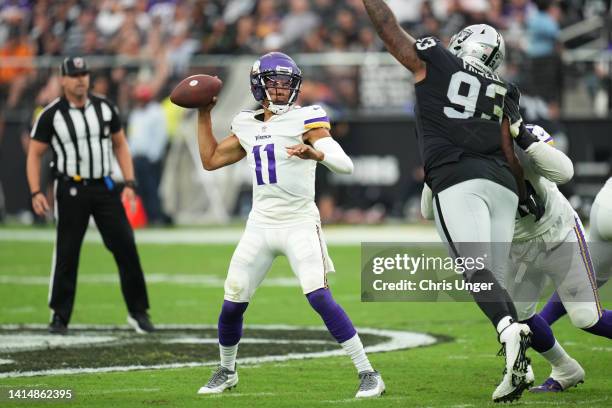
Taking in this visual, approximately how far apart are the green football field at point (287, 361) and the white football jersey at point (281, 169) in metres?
0.91

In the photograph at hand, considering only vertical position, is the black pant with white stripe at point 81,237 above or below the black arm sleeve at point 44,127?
below

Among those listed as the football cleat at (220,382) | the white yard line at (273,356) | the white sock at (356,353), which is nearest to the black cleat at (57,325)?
the white yard line at (273,356)

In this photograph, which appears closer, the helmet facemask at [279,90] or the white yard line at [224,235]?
the helmet facemask at [279,90]

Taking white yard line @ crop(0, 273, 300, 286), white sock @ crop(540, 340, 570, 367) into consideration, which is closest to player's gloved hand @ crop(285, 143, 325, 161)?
white sock @ crop(540, 340, 570, 367)

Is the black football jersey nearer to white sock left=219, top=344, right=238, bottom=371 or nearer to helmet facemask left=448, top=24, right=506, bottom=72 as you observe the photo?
helmet facemask left=448, top=24, right=506, bottom=72

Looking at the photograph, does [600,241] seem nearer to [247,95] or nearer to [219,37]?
[247,95]

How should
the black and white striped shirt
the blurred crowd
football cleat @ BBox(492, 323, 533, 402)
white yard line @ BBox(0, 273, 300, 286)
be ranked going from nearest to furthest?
football cleat @ BBox(492, 323, 533, 402) → the black and white striped shirt → white yard line @ BBox(0, 273, 300, 286) → the blurred crowd

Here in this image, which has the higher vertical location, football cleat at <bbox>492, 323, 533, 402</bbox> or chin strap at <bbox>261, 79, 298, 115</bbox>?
chin strap at <bbox>261, 79, 298, 115</bbox>

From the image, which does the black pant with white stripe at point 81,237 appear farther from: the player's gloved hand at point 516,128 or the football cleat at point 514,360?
the football cleat at point 514,360

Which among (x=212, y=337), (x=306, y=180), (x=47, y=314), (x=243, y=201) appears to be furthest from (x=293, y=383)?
(x=243, y=201)

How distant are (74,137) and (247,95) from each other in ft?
34.8

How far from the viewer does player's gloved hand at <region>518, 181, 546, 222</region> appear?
249 inches

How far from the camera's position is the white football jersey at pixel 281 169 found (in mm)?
6414

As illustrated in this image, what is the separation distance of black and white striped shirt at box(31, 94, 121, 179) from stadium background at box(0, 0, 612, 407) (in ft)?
7.72
